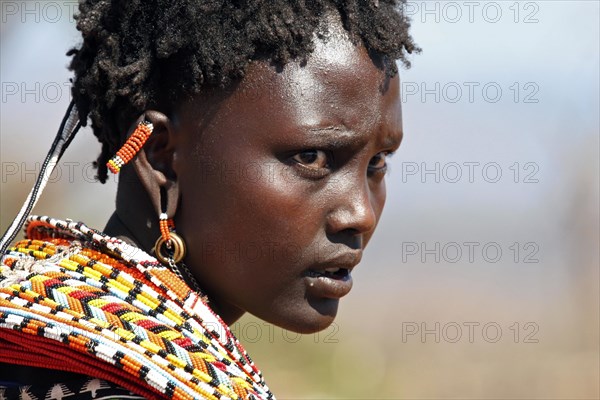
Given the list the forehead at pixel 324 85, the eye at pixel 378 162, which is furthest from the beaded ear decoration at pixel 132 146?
the eye at pixel 378 162

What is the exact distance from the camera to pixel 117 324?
8.23ft

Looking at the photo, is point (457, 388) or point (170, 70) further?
point (457, 388)

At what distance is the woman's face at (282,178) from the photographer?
276cm

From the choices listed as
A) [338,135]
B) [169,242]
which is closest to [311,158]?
[338,135]

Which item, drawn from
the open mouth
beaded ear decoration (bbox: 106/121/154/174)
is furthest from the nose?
beaded ear decoration (bbox: 106/121/154/174)

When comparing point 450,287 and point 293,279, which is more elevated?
point 450,287

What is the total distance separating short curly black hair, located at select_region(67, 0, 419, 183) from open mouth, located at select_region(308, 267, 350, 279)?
0.58m

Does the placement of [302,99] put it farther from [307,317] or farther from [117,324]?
[117,324]

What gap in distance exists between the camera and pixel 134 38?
9.41 feet

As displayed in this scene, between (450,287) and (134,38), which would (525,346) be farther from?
(134,38)

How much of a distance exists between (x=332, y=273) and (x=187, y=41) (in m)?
0.75

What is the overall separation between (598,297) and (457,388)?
1.62 metres

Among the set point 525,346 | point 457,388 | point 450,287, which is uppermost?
point 450,287

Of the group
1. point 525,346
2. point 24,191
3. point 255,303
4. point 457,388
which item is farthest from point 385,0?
point 525,346
